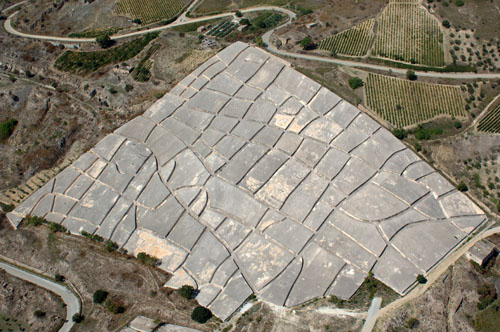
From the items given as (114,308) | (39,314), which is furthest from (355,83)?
(39,314)

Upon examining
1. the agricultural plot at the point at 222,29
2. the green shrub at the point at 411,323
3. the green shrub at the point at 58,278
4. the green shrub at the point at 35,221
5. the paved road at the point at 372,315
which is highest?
the agricultural plot at the point at 222,29

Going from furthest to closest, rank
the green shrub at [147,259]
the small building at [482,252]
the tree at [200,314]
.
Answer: the green shrub at [147,259] < the small building at [482,252] < the tree at [200,314]

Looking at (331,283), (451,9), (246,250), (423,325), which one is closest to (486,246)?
(423,325)

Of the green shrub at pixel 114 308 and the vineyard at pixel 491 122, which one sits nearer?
the green shrub at pixel 114 308

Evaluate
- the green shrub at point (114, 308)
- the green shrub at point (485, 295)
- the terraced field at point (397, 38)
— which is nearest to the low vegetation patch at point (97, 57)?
the terraced field at point (397, 38)

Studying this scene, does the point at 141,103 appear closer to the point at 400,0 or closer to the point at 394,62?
the point at 394,62

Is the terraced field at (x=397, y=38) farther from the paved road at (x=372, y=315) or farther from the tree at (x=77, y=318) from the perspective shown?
the tree at (x=77, y=318)

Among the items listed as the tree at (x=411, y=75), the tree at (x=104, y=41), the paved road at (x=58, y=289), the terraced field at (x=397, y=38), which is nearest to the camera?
the paved road at (x=58, y=289)
